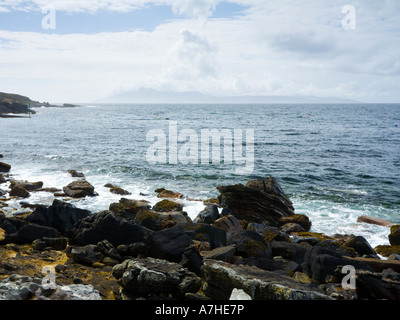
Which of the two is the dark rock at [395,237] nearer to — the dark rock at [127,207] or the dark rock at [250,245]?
the dark rock at [250,245]

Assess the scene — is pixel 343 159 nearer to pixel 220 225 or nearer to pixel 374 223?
pixel 374 223

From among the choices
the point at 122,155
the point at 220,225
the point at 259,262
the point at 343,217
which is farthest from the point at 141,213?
the point at 122,155

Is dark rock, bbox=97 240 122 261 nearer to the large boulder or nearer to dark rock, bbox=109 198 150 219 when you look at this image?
dark rock, bbox=109 198 150 219

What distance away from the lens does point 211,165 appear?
37594 millimetres

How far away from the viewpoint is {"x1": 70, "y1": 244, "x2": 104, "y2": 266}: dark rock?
10617 millimetres

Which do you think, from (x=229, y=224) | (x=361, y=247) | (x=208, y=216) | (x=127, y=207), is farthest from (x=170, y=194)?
(x=361, y=247)

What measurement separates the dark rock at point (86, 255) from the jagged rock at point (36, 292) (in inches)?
127

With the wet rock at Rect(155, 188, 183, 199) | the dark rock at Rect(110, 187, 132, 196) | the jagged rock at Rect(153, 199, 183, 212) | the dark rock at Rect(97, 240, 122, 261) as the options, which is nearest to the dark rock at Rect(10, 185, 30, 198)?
the dark rock at Rect(110, 187, 132, 196)

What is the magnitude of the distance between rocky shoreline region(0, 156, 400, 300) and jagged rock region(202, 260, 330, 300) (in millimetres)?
20

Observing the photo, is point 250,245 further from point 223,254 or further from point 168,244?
point 168,244

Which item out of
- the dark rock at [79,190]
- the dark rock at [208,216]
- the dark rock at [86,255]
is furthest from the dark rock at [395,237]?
the dark rock at [79,190]
